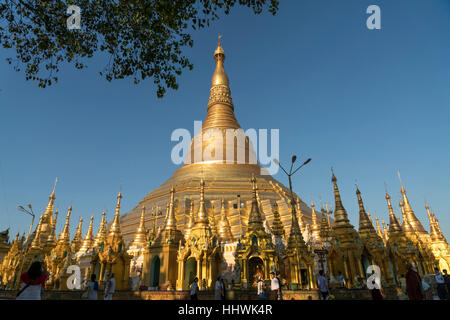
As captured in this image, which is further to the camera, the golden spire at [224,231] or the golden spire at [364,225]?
the golden spire at [224,231]

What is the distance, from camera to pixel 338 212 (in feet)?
74.7

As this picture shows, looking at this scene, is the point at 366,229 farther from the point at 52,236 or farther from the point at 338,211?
the point at 52,236

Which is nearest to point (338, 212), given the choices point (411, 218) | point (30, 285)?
point (411, 218)

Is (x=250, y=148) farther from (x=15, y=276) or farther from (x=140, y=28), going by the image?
(x=140, y=28)

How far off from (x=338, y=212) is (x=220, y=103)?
36.1 metres

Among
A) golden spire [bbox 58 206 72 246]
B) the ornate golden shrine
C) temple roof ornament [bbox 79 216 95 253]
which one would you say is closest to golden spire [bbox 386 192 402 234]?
the ornate golden shrine

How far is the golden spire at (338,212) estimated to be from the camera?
21.9 metres

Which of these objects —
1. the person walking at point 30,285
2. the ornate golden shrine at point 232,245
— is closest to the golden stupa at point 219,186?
the ornate golden shrine at point 232,245

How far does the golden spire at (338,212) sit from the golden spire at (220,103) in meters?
28.7

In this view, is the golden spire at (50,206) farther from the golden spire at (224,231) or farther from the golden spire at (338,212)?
the golden spire at (338,212)

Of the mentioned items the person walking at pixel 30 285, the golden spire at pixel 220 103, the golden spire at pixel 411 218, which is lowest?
the person walking at pixel 30 285

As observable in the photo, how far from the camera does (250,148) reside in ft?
174
